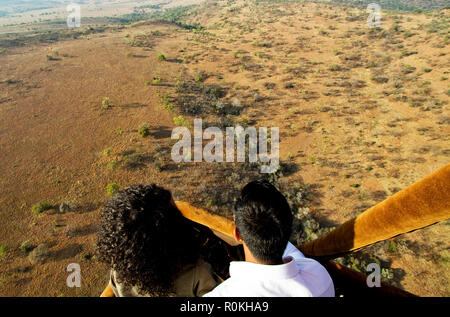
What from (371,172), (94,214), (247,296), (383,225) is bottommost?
(94,214)

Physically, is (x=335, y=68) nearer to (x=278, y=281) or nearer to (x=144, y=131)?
(x=144, y=131)

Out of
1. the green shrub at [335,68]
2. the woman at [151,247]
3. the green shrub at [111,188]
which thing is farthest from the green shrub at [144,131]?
the green shrub at [335,68]

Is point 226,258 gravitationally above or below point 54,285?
above

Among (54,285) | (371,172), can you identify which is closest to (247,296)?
(54,285)

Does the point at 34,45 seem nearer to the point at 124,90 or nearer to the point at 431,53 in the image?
the point at 124,90
